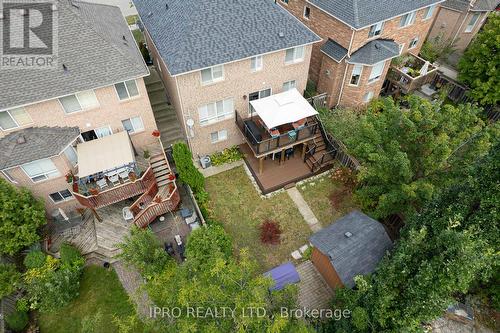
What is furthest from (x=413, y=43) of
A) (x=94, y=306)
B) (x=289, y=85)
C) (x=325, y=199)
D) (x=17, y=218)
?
(x=17, y=218)

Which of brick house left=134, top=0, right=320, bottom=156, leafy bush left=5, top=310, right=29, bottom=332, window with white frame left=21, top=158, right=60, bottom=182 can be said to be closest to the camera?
leafy bush left=5, top=310, right=29, bottom=332

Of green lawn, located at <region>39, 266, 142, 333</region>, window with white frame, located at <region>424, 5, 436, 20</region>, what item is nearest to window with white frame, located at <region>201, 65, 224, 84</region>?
green lawn, located at <region>39, 266, 142, 333</region>

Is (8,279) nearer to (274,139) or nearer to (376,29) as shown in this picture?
(274,139)

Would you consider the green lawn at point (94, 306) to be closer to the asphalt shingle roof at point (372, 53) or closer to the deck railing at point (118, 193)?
the deck railing at point (118, 193)

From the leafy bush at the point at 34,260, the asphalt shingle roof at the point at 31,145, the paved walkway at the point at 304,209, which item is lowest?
the paved walkway at the point at 304,209

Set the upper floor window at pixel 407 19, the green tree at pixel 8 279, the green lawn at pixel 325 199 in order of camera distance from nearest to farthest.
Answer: the green tree at pixel 8 279 → the green lawn at pixel 325 199 → the upper floor window at pixel 407 19

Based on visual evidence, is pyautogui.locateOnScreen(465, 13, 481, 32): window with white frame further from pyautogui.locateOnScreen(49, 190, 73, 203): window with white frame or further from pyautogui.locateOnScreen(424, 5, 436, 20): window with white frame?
pyautogui.locateOnScreen(49, 190, 73, 203): window with white frame

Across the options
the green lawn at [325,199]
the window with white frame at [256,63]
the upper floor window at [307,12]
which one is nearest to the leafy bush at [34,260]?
the green lawn at [325,199]
